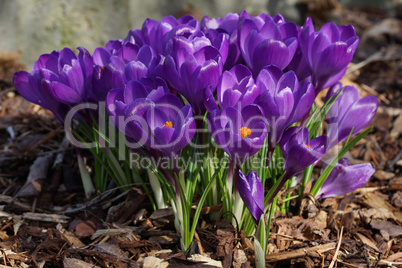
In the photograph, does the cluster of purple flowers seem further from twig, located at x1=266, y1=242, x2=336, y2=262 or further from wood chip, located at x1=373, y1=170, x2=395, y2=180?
wood chip, located at x1=373, y1=170, x2=395, y2=180

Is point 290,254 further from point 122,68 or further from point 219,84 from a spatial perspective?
point 122,68

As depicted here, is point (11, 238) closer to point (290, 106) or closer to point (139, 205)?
point (139, 205)

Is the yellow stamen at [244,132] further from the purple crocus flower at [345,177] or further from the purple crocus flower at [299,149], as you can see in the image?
the purple crocus flower at [345,177]

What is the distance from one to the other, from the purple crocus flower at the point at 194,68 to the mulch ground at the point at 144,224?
51 centimetres

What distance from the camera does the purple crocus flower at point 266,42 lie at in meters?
1.51

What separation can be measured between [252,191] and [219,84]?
0.37 metres

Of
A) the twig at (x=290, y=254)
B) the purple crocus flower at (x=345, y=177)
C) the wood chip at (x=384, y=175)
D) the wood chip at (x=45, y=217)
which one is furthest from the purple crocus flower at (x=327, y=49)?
the wood chip at (x=45, y=217)

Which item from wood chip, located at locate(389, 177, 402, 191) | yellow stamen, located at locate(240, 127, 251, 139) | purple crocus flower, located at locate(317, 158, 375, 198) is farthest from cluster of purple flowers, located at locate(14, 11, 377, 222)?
wood chip, located at locate(389, 177, 402, 191)

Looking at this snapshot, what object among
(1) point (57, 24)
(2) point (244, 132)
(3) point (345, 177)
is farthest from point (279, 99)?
(1) point (57, 24)

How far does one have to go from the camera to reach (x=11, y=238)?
1774 mm

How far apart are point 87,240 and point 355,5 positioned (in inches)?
175

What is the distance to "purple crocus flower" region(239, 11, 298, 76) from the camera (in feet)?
4.96

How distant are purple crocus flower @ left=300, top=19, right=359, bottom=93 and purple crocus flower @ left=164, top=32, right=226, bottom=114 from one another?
37 centimetres

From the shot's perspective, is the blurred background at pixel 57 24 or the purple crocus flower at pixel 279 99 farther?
the blurred background at pixel 57 24
